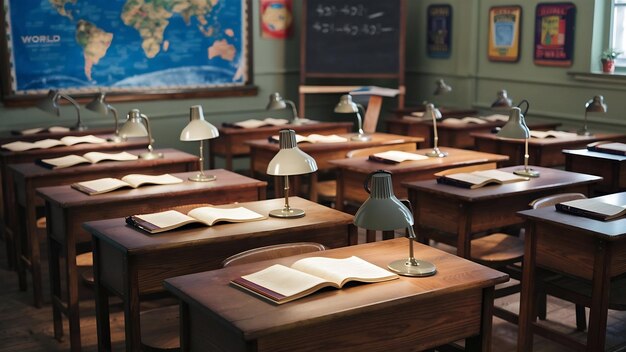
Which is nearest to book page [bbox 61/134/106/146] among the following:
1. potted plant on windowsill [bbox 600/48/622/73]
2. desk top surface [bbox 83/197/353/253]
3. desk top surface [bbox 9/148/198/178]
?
desk top surface [bbox 9/148/198/178]

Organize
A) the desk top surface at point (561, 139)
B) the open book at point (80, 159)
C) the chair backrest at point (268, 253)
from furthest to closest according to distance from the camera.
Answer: the desk top surface at point (561, 139), the open book at point (80, 159), the chair backrest at point (268, 253)

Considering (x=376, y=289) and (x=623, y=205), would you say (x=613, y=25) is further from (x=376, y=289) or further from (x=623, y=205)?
(x=376, y=289)

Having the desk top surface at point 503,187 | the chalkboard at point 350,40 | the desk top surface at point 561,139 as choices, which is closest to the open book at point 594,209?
the desk top surface at point 503,187

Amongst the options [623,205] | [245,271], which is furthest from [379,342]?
[623,205]

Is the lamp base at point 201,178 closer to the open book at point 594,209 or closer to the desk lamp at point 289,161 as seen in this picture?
the desk lamp at point 289,161

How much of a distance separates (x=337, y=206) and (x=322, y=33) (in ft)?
11.5

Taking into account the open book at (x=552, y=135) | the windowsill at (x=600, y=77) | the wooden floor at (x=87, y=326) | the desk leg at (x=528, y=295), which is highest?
the windowsill at (x=600, y=77)

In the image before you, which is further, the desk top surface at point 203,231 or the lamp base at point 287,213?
the lamp base at point 287,213

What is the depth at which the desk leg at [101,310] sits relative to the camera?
327 cm

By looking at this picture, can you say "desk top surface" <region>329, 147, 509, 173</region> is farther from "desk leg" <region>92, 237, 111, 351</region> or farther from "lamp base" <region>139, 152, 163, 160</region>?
"desk leg" <region>92, 237, 111, 351</region>

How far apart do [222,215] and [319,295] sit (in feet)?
3.57

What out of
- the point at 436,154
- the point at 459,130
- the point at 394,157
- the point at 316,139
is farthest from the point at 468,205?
the point at 459,130

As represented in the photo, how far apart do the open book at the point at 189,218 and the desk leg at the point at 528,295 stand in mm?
1148

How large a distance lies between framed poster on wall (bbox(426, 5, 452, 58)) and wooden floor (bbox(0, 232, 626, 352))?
12.7ft
